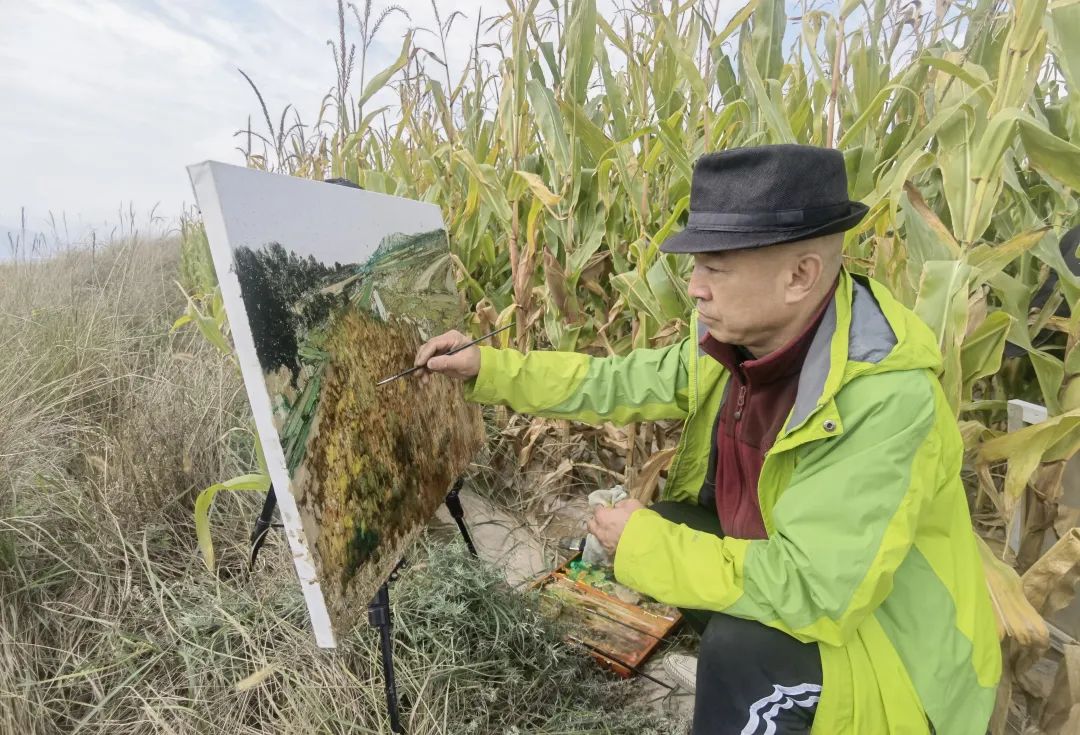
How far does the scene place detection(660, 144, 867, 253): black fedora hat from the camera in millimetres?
1057

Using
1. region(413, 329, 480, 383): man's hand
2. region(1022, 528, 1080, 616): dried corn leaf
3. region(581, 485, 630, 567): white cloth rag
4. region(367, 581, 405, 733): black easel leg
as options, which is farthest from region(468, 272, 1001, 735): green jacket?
region(581, 485, 630, 567): white cloth rag

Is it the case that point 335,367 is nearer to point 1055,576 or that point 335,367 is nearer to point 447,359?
point 447,359

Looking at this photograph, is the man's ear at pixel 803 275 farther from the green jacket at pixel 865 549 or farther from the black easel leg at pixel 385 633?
the black easel leg at pixel 385 633

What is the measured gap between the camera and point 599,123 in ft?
8.29

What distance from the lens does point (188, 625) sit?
160 cm

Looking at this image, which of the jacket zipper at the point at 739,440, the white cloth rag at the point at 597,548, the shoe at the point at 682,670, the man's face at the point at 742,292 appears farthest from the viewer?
the white cloth rag at the point at 597,548

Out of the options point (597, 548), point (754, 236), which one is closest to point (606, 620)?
point (597, 548)

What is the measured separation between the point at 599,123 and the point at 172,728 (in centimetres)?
230

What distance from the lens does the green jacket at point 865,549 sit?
39.8 inches

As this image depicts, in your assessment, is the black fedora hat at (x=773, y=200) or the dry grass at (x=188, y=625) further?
the dry grass at (x=188, y=625)

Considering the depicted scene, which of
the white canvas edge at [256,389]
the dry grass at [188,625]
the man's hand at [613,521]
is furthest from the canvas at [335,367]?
the man's hand at [613,521]

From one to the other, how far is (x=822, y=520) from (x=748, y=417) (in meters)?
0.35

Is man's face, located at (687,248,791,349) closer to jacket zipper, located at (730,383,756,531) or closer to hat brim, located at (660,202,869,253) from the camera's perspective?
hat brim, located at (660,202,869,253)

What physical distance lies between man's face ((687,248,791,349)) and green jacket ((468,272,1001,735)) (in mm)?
102
